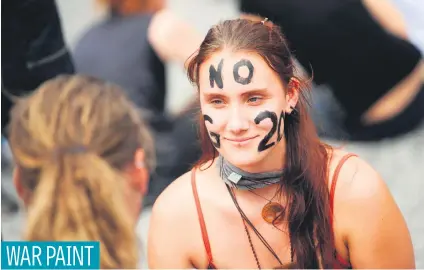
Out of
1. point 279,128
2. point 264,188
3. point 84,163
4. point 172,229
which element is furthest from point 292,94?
point 84,163

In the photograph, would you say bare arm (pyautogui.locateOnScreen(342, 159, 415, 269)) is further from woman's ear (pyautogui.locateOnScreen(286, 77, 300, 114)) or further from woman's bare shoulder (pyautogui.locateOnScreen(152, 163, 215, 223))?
woman's bare shoulder (pyautogui.locateOnScreen(152, 163, 215, 223))

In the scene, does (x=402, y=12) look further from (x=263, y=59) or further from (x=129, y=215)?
(x=129, y=215)

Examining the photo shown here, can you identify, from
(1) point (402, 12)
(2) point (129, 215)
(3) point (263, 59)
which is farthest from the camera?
(2) point (129, 215)

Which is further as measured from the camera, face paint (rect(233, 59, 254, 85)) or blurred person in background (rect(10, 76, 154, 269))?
blurred person in background (rect(10, 76, 154, 269))

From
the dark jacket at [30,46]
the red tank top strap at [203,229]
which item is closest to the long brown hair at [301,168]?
the red tank top strap at [203,229]

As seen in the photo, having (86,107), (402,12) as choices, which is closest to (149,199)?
(86,107)

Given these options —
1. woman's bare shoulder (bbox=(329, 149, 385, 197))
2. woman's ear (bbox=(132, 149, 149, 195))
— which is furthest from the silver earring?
woman's bare shoulder (bbox=(329, 149, 385, 197))

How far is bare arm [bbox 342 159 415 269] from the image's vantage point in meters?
2.52

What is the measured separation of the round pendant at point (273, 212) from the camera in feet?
8.52

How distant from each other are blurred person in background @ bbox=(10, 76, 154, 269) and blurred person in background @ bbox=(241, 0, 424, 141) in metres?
0.67

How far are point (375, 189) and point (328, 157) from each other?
20 centimetres

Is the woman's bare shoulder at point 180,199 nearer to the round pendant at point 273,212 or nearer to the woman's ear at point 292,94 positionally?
the round pendant at point 273,212

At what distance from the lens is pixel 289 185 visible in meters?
2.58

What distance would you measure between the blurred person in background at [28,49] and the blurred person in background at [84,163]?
0.17ft
